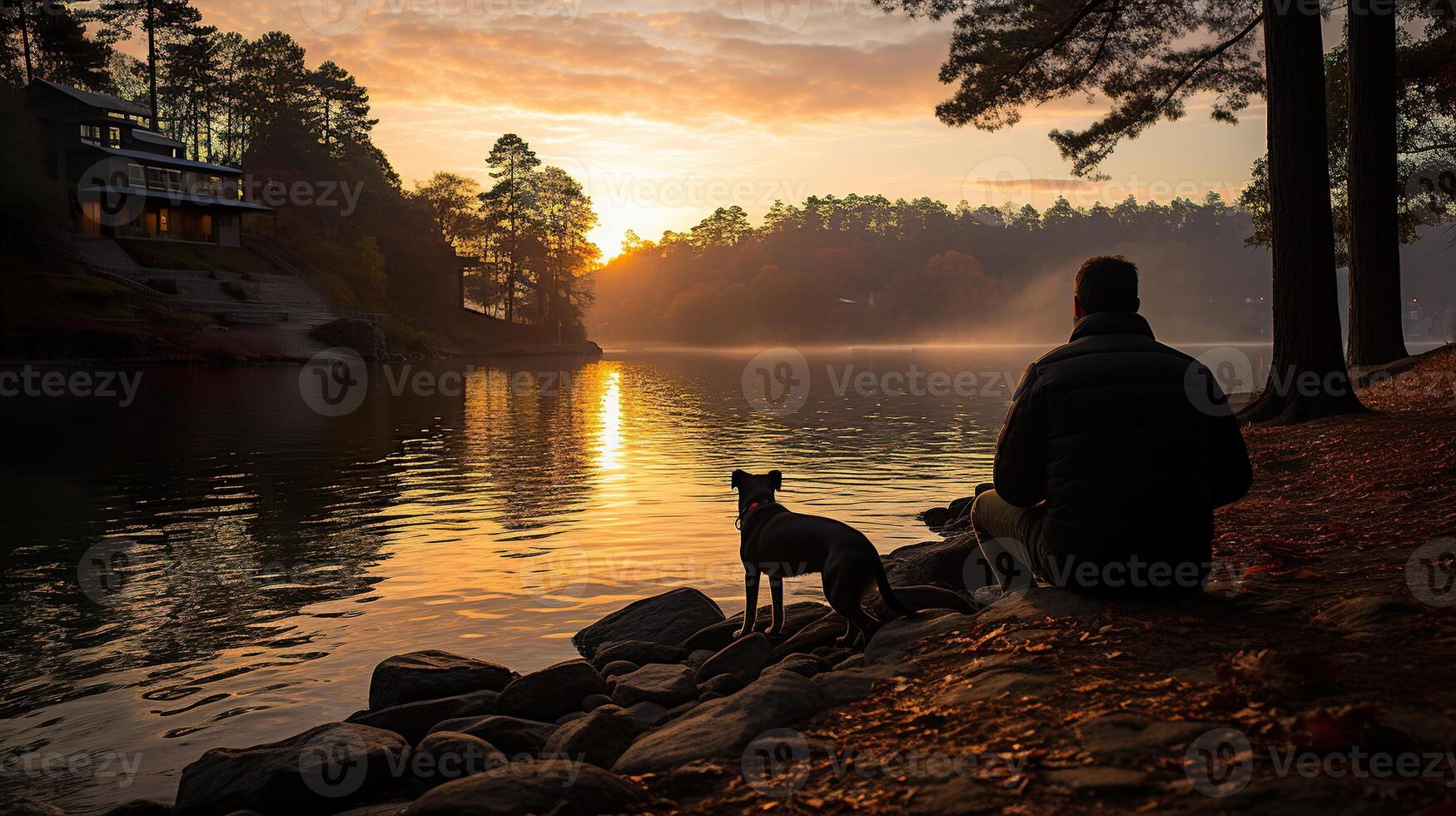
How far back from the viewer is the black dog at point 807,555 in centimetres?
695

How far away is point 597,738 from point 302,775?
167cm

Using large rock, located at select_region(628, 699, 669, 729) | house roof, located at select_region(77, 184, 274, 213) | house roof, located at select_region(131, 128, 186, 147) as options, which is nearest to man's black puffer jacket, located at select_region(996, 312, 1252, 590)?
large rock, located at select_region(628, 699, 669, 729)

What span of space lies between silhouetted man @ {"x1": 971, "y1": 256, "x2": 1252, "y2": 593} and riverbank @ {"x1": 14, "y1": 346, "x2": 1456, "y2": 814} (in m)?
0.39

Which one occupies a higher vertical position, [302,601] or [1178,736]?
[1178,736]

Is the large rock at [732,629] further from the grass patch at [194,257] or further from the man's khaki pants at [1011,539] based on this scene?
the grass patch at [194,257]

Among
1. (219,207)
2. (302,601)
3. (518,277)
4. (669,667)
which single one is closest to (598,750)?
(669,667)

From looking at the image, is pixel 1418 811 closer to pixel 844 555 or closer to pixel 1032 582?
pixel 1032 582

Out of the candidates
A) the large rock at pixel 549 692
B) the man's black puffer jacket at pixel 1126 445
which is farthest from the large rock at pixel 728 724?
the man's black puffer jacket at pixel 1126 445

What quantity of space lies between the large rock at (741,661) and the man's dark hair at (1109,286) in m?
3.51

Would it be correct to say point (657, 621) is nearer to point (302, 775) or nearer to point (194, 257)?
point (302, 775)

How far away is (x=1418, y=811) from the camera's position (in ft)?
10.6

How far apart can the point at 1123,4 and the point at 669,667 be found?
55.6ft

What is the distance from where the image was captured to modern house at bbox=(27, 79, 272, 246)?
6725 cm

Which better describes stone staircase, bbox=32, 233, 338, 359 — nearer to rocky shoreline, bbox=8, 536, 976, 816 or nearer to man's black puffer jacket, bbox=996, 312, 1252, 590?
rocky shoreline, bbox=8, 536, 976, 816
